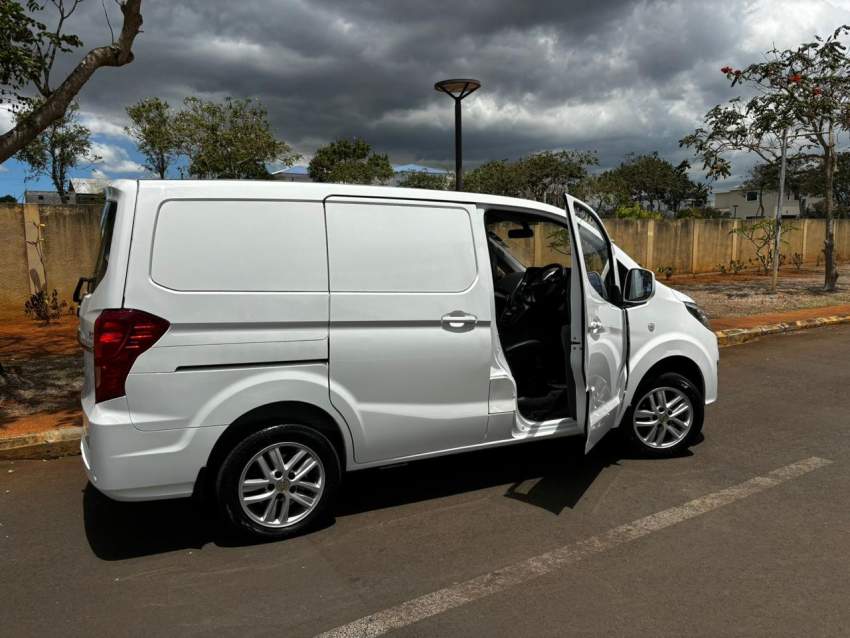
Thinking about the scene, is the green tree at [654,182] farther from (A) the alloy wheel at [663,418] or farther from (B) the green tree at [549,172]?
(A) the alloy wheel at [663,418]

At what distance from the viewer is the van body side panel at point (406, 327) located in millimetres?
3514

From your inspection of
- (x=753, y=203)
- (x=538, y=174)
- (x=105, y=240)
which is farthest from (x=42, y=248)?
(x=753, y=203)

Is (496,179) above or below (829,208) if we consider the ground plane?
above

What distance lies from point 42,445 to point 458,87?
809 cm

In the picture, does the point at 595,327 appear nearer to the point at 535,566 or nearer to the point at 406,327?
the point at 406,327

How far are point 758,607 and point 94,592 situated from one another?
3.00 m

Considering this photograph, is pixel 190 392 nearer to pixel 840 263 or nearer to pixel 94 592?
pixel 94 592

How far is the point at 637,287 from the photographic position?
438 cm

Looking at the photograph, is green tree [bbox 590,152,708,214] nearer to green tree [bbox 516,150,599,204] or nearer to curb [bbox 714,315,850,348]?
green tree [bbox 516,150,599,204]

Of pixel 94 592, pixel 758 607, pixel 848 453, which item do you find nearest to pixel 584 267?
pixel 758 607

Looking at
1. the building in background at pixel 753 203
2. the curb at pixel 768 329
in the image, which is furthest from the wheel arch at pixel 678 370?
the building in background at pixel 753 203

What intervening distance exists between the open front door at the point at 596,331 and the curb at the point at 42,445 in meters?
3.72

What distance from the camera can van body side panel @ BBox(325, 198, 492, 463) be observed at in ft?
11.5

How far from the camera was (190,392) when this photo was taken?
320 centimetres
